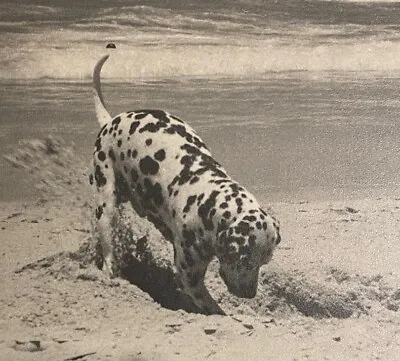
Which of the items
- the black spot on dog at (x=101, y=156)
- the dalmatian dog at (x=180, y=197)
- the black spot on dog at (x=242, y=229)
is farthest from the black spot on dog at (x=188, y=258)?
the black spot on dog at (x=101, y=156)

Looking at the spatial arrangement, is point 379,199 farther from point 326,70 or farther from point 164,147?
point 164,147

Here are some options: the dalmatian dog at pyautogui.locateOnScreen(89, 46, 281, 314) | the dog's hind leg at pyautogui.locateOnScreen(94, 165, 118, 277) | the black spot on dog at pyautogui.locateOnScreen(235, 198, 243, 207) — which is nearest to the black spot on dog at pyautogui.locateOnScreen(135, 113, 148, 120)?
the dalmatian dog at pyautogui.locateOnScreen(89, 46, 281, 314)

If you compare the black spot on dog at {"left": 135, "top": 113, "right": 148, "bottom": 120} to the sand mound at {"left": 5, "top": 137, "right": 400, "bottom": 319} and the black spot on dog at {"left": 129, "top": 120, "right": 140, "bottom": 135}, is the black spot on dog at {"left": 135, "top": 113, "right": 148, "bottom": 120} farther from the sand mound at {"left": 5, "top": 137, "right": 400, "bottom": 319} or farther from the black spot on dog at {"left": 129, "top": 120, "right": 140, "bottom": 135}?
the sand mound at {"left": 5, "top": 137, "right": 400, "bottom": 319}

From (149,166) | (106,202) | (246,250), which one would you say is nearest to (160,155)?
(149,166)

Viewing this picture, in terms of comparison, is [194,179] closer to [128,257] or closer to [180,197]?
[180,197]

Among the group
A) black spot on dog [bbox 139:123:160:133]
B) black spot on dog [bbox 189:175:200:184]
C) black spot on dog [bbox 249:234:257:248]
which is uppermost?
black spot on dog [bbox 139:123:160:133]

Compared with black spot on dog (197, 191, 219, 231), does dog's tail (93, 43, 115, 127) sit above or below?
above

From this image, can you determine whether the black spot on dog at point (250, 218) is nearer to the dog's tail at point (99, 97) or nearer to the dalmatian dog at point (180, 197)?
the dalmatian dog at point (180, 197)
